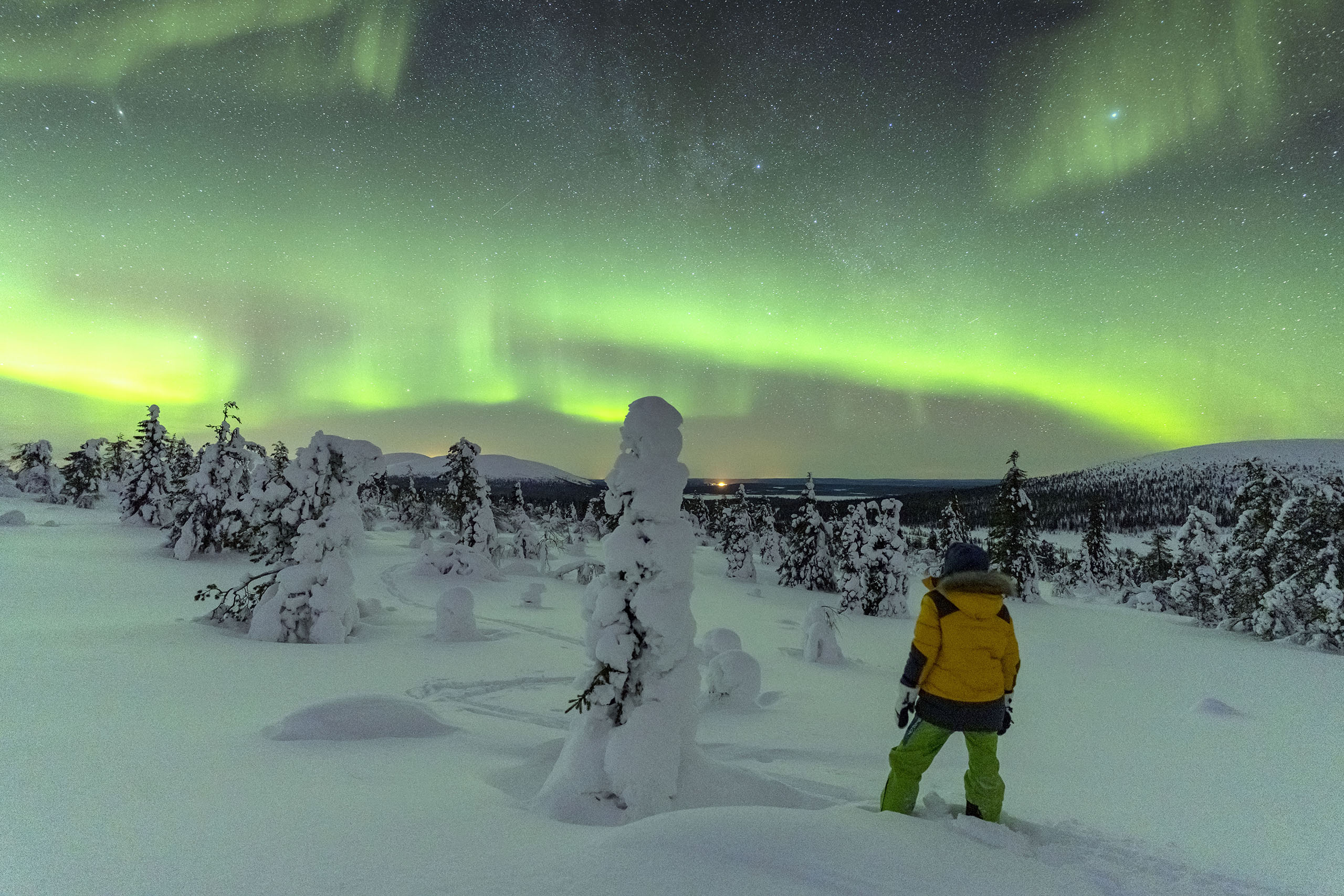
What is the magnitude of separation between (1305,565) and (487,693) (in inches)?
1159

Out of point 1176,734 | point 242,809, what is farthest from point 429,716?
point 1176,734

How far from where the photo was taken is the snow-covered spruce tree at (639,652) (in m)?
4.54

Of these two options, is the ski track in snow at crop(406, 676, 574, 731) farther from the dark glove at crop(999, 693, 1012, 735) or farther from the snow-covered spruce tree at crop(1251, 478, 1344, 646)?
the snow-covered spruce tree at crop(1251, 478, 1344, 646)

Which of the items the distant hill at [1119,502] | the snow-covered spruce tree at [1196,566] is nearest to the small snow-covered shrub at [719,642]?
the snow-covered spruce tree at [1196,566]

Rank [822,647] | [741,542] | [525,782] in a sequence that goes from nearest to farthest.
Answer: [525,782]
[822,647]
[741,542]

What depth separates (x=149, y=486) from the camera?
30.6m

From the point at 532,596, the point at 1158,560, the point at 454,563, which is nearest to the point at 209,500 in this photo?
the point at 454,563

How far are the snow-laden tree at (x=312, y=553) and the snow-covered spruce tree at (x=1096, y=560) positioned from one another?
50.4m

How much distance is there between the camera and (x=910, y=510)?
5438 inches

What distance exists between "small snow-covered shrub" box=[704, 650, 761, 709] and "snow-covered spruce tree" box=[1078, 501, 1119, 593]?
46.8m

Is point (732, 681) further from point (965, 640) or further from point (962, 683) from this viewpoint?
point (965, 640)

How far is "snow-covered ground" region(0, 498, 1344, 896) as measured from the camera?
2986mm

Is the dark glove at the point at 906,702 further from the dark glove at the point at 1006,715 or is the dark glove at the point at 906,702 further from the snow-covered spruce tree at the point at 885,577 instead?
the snow-covered spruce tree at the point at 885,577

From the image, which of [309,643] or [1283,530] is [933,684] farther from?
[1283,530]
